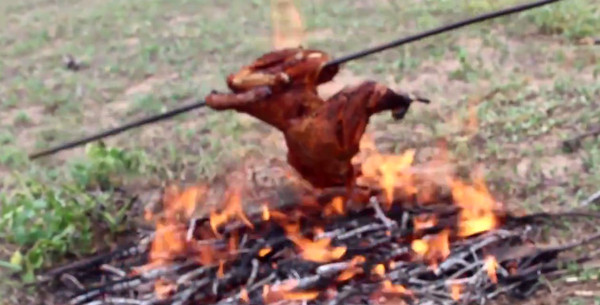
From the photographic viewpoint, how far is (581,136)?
4449 millimetres

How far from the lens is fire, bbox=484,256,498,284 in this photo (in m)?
3.28

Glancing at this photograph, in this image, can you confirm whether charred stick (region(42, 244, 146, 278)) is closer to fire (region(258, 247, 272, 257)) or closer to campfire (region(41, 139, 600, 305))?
campfire (region(41, 139, 600, 305))

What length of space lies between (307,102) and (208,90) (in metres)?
2.36

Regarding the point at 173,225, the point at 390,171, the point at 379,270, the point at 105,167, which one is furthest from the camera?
the point at 105,167

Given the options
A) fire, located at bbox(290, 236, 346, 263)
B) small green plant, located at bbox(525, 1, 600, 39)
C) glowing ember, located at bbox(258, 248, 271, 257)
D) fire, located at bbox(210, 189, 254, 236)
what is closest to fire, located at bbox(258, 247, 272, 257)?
glowing ember, located at bbox(258, 248, 271, 257)

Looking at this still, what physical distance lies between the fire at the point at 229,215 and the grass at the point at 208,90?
435mm

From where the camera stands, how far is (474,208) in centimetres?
368

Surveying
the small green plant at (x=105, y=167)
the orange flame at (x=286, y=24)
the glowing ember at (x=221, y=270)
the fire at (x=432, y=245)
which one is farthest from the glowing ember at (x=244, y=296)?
the orange flame at (x=286, y=24)

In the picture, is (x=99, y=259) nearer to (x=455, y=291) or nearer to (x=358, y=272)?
(x=358, y=272)

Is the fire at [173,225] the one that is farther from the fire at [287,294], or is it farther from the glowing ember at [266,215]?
the fire at [287,294]

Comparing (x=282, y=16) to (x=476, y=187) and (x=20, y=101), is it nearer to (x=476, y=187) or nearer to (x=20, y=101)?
(x=20, y=101)

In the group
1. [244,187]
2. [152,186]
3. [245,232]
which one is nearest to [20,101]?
[152,186]

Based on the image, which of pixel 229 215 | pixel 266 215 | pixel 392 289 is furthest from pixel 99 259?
pixel 392 289

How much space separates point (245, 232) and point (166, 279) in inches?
15.3
